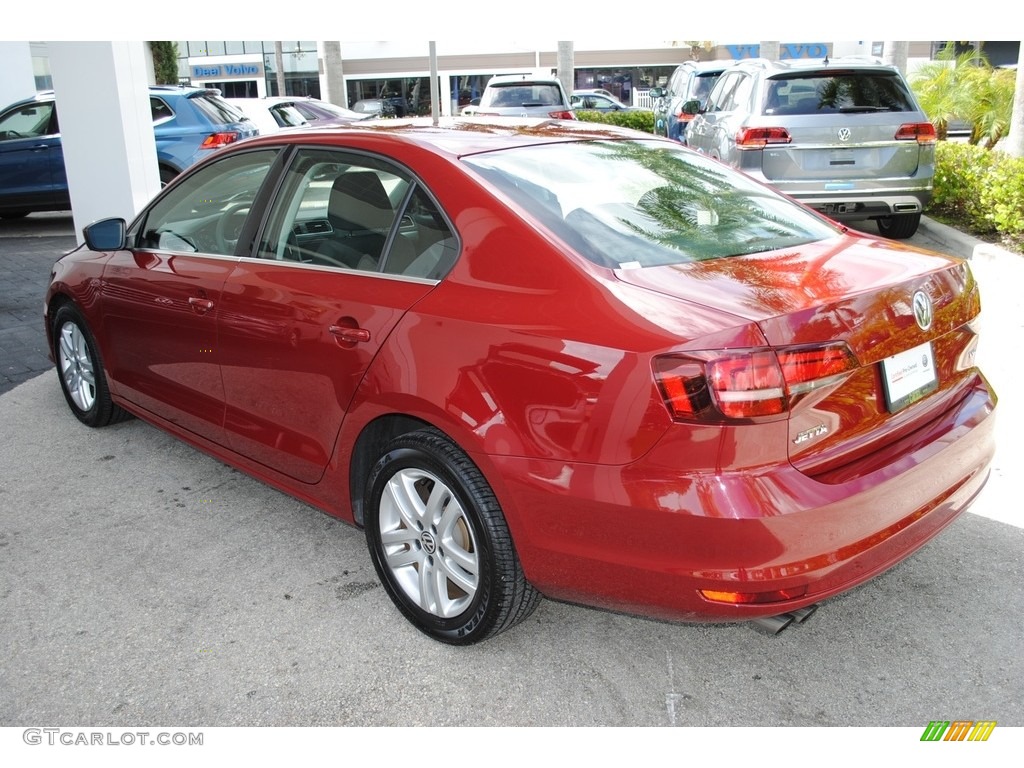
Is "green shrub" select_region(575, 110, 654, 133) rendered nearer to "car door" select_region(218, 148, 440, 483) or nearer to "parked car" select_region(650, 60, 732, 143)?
"parked car" select_region(650, 60, 732, 143)

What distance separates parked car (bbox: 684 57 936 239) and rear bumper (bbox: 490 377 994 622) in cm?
631

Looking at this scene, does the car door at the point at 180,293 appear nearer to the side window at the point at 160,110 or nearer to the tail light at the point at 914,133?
the tail light at the point at 914,133

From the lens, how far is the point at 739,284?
2619 mm

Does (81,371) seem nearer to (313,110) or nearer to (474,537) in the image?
(474,537)

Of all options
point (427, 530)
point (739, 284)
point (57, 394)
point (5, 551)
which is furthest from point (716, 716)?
point (57, 394)

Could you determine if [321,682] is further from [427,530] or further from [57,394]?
[57,394]

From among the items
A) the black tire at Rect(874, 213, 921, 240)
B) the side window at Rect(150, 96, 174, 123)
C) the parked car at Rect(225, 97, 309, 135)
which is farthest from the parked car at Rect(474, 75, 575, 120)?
the black tire at Rect(874, 213, 921, 240)

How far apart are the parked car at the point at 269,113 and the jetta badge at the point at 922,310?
11.8 metres

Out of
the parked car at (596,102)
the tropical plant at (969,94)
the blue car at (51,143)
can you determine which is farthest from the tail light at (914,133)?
the parked car at (596,102)

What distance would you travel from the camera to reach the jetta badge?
8.88ft

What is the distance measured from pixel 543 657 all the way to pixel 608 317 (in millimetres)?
1196

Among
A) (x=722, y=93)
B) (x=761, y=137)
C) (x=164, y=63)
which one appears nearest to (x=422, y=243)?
(x=761, y=137)

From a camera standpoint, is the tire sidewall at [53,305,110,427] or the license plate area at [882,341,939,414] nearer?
the license plate area at [882,341,939,414]

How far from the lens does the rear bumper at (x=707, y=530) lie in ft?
7.74
